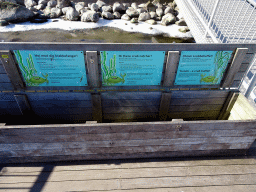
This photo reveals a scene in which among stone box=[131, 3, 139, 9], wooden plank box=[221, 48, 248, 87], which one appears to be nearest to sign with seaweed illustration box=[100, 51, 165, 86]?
wooden plank box=[221, 48, 248, 87]

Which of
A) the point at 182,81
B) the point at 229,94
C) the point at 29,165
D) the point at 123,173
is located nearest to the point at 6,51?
the point at 29,165

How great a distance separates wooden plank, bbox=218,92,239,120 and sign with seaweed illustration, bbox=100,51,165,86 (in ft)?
6.38

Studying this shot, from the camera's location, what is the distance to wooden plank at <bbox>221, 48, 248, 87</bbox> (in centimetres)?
376

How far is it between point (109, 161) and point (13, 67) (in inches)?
110

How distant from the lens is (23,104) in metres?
4.18

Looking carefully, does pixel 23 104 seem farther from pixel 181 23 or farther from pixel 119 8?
pixel 119 8

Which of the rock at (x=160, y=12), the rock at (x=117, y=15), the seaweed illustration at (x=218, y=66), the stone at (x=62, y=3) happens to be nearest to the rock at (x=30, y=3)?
the stone at (x=62, y=3)

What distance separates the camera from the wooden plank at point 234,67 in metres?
3.76

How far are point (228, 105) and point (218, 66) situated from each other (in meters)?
1.19

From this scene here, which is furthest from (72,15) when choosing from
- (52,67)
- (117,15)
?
(52,67)

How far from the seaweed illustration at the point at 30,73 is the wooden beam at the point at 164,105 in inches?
109

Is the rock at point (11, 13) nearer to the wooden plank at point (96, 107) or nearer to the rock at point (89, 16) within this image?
the rock at point (89, 16)

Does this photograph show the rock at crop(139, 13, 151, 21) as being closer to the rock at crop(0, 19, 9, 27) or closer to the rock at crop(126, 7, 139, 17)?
the rock at crop(126, 7, 139, 17)

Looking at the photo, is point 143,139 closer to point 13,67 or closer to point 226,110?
point 226,110
